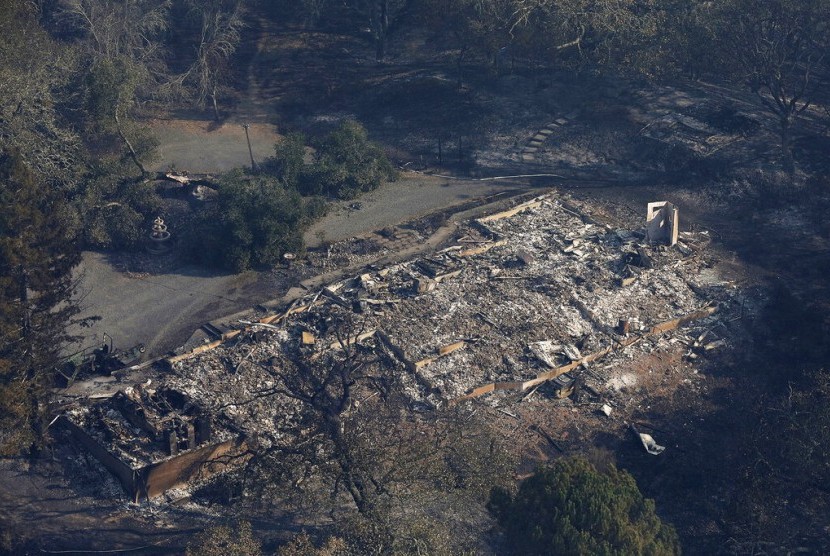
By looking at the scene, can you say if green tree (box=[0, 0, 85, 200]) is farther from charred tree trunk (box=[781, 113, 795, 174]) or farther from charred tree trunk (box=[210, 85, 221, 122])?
charred tree trunk (box=[781, 113, 795, 174])

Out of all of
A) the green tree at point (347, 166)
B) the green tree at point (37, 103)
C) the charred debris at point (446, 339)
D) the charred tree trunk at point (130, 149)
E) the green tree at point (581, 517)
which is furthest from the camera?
the green tree at point (347, 166)

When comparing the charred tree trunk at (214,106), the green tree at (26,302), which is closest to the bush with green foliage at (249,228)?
the green tree at (26,302)

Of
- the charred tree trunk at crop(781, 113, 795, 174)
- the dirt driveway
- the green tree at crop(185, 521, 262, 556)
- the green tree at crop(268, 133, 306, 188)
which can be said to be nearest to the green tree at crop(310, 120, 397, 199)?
the green tree at crop(268, 133, 306, 188)

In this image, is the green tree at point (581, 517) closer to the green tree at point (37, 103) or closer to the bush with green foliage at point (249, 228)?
the bush with green foliage at point (249, 228)

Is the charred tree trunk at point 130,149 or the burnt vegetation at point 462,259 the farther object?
the charred tree trunk at point 130,149

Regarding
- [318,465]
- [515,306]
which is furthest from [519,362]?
[318,465]

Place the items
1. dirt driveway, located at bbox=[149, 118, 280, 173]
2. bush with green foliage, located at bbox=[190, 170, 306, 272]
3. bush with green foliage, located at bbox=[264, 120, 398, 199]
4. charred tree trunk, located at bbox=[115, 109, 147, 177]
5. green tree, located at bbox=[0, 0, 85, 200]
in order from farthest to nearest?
dirt driveway, located at bbox=[149, 118, 280, 173] → bush with green foliage, located at bbox=[264, 120, 398, 199] → charred tree trunk, located at bbox=[115, 109, 147, 177] → green tree, located at bbox=[0, 0, 85, 200] → bush with green foliage, located at bbox=[190, 170, 306, 272]

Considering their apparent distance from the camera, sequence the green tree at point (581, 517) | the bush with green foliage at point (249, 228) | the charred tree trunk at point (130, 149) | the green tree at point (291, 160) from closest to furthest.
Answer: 1. the green tree at point (581, 517)
2. the bush with green foliage at point (249, 228)
3. the charred tree trunk at point (130, 149)
4. the green tree at point (291, 160)
